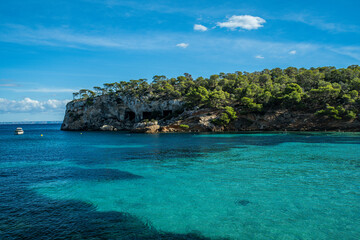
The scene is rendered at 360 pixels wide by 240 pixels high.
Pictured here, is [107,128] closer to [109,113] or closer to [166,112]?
[109,113]

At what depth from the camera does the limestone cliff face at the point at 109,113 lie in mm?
95688

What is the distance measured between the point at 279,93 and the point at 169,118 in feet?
129

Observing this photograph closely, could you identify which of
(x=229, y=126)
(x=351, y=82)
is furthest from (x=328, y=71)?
(x=229, y=126)

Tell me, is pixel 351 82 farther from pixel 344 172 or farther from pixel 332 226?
pixel 332 226

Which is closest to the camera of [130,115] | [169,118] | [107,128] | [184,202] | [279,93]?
[184,202]

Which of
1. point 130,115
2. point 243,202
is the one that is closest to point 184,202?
point 243,202

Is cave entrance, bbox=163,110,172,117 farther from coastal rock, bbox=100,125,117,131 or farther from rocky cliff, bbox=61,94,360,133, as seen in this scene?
coastal rock, bbox=100,125,117,131

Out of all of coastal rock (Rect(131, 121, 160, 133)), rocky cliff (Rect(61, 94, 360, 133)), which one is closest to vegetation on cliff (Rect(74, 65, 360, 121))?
rocky cliff (Rect(61, 94, 360, 133))

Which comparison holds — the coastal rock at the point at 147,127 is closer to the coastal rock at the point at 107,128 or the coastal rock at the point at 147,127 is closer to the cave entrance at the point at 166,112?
the cave entrance at the point at 166,112

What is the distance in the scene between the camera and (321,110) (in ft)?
216

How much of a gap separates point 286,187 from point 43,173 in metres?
21.6

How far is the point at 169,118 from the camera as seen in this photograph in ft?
289

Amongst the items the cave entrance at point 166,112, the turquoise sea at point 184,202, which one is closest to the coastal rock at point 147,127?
the cave entrance at point 166,112

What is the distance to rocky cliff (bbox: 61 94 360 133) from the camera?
7019cm
